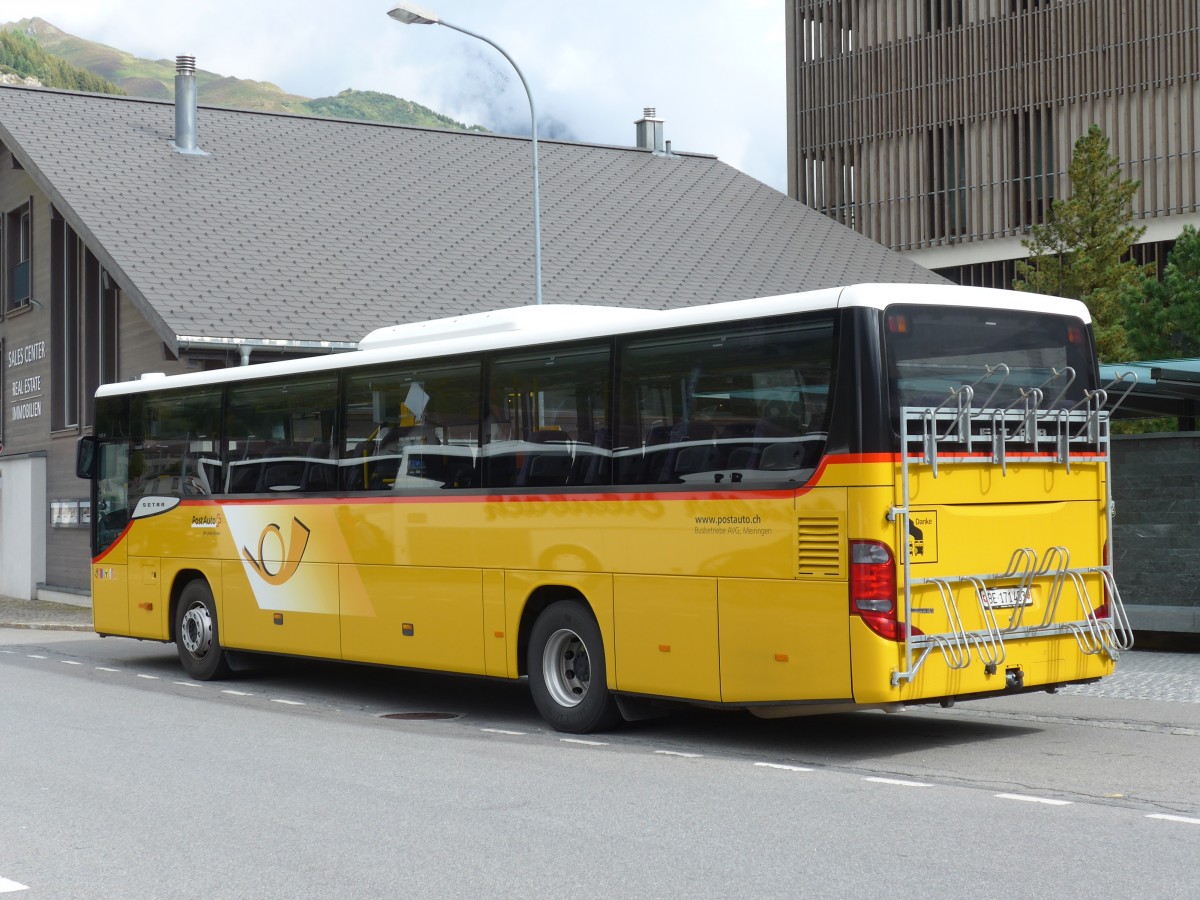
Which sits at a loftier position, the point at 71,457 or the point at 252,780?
the point at 71,457

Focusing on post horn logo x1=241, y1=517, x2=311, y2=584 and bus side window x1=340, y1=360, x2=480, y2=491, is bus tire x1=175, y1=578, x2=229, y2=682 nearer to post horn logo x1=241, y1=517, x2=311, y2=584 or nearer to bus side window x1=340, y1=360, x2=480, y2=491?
post horn logo x1=241, y1=517, x2=311, y2=584

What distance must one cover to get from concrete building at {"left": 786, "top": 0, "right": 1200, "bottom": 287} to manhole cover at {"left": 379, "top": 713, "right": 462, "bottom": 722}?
3606 cm

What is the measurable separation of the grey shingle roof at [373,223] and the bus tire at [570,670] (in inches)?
487

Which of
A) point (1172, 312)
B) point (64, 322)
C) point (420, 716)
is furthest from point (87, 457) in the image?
point (1172, 312)

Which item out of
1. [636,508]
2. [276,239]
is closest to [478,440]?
[636,508]

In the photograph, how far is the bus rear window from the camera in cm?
1006

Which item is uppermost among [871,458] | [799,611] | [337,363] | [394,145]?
[394,145]

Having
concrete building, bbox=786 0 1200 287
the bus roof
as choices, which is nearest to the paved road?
the bus roof

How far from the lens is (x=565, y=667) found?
39.4ft

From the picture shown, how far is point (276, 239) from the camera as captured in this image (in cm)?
2688

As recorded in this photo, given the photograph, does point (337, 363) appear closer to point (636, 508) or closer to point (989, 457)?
point (636, 508)

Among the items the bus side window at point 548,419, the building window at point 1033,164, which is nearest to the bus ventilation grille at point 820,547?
the bus side window at point 548,419

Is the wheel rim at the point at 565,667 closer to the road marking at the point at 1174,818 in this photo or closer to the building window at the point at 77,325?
the road marking at the point at 1174,818

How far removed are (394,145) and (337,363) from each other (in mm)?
19653
